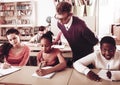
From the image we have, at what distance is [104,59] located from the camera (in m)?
1.98

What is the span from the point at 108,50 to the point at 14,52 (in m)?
1.14

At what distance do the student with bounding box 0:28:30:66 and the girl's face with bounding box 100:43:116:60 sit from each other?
0.95 m

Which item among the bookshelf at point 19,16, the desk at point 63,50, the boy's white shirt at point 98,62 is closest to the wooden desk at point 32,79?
the boy's white shirt at point 98,62

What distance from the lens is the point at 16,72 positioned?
1.95m

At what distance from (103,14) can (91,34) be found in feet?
14.0

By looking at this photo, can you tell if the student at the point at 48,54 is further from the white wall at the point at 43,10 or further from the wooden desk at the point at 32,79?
the white wall at the point at 43,10

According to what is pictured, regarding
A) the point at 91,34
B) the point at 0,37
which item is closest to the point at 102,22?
the point at 0,37

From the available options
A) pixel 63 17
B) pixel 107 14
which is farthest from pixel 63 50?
pixel 107 14

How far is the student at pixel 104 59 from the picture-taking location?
73.1 inches

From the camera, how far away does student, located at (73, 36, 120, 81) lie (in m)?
1.86

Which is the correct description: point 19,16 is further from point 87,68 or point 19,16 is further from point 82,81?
point 82,81

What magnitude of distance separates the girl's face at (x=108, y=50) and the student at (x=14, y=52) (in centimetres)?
95

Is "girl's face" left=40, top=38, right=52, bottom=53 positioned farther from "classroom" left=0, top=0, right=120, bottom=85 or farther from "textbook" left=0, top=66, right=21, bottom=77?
"textbook" left=0, top=66, right=21, bottom=77

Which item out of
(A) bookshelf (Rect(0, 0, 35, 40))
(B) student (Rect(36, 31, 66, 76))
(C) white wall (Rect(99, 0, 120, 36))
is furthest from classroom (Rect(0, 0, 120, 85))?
(A) bookshelf (Rect(0, 0, 35, 40))
